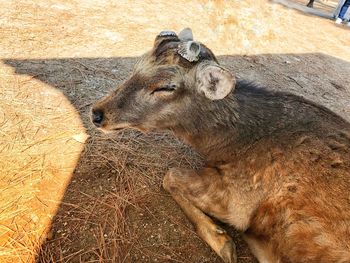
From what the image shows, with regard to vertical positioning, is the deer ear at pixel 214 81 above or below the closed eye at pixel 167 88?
above

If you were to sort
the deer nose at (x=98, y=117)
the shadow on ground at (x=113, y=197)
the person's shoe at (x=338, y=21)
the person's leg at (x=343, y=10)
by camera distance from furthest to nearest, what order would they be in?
the person's leg at (x=343, y=10) → the person's shoe at (x=338, y=21) → the deer nose at (x=98, y=117) → the shadow on ground at (x=113, y=197)

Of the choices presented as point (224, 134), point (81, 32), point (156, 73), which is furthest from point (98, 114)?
point (81, 32)

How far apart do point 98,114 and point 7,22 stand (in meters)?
4.83

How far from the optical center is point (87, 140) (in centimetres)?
445

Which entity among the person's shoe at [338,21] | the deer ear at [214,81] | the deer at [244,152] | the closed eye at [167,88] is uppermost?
the deer ear at [214,81]

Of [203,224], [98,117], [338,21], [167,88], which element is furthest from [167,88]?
[338,21]

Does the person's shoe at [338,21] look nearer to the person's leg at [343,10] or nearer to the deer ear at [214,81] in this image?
the person's leg at [343,10]

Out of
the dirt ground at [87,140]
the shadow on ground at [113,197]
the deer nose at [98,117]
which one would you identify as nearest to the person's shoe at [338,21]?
the dirt ground at [87,140]

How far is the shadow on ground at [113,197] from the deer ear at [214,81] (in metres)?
1.48

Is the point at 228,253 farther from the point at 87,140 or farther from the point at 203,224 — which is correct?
the point at 87,140

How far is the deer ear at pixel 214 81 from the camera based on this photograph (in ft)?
10.2

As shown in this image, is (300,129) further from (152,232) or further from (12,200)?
(12,200)

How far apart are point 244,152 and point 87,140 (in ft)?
7.21

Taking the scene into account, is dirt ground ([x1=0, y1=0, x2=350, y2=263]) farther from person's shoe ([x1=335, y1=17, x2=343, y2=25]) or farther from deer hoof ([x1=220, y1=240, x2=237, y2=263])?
person's shoe ([x1=335, y1=17, x2=343, y2=25])
